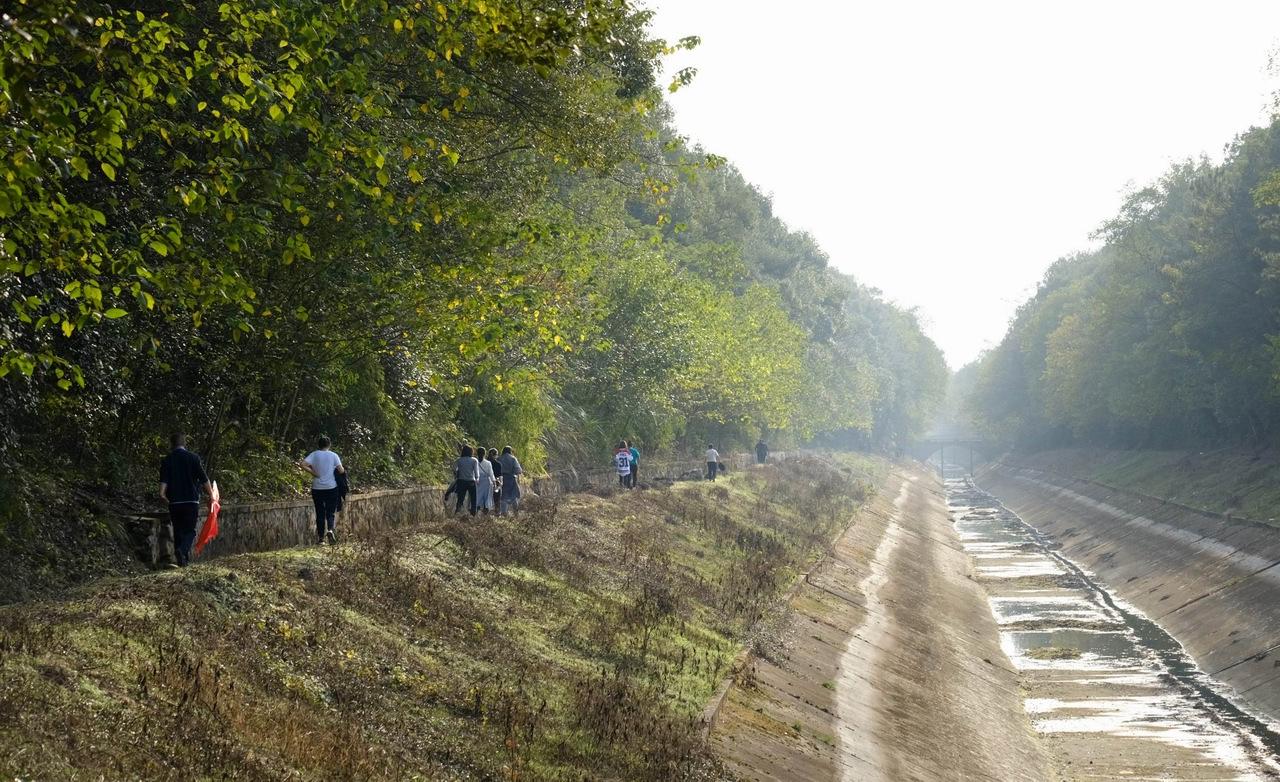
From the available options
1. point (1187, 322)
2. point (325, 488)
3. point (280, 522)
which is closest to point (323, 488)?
point (325, 488)

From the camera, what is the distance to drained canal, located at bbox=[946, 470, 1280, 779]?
2333 cm

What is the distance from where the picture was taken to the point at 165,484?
622 inches

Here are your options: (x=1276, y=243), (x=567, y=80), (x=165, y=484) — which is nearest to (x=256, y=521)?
(x=165, y=484)

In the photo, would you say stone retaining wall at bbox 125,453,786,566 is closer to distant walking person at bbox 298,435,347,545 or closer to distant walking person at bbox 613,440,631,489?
distant walking person at bbox 298,435,347,545

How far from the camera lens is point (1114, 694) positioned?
29859mm

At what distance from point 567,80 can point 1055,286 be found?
141m

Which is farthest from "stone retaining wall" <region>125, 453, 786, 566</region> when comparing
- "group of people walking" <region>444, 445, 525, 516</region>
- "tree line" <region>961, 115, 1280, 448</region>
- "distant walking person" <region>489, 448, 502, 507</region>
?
"tree line" <region>961, 115, 1280, 448</region>

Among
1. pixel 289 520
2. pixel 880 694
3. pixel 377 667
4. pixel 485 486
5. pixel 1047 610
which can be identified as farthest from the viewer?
pixel 1047 610

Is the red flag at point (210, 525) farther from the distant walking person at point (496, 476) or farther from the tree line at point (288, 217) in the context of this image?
the distant walking person at point (496, 476)

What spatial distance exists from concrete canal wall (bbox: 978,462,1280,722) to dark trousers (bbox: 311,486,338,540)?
70.2 feet

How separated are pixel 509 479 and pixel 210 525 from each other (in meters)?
13.3

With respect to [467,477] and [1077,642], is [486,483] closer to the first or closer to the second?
[467,477]

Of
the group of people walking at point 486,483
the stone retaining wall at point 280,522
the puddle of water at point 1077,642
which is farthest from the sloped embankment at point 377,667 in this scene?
the puddle of water at point 1077,642

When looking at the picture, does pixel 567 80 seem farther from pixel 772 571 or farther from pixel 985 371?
pixel 985 371
